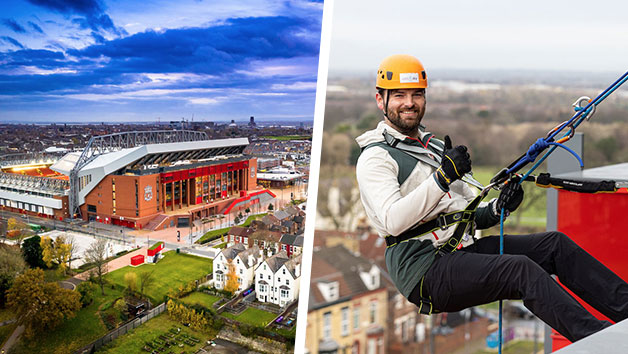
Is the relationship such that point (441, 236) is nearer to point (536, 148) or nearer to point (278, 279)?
point (536, 148)

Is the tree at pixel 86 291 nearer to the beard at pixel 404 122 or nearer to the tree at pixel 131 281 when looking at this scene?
the tree at pixel 131 281

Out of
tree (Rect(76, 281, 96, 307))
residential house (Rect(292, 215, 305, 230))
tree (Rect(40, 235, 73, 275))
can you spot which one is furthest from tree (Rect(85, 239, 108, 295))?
residential house (Rect(292, 215, 305, 230))

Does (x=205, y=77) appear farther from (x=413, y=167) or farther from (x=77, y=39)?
(x=413, y=167)

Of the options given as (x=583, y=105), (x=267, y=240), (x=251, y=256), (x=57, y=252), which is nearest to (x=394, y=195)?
(x=583, y=105)

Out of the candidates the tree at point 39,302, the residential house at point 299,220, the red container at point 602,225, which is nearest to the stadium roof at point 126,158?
the tree at point 39,302

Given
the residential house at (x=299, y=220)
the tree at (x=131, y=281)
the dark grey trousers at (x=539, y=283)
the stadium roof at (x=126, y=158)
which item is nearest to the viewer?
the dark grey trousers at (x=539, y=283)

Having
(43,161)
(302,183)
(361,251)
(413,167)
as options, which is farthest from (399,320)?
(413,167)

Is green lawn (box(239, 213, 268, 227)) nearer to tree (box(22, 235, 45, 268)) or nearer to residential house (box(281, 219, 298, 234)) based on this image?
residential house (box(281, 219, 298, 234))
